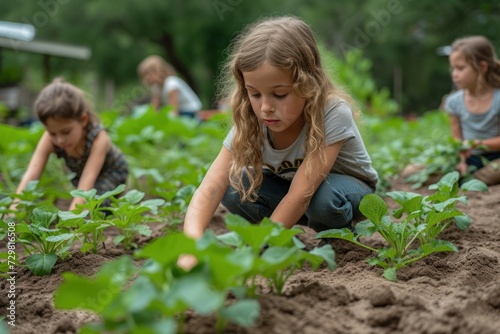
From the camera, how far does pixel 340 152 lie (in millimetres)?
2490

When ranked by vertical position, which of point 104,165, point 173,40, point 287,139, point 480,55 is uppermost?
point 480,55

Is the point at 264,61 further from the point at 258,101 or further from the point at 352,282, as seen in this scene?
the point at 352,282

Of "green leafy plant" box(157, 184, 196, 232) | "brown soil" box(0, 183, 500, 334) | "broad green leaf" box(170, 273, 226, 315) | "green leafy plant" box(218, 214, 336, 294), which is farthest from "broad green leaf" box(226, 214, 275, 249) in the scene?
"green leafy plant" box(157, 184, 196, 232)

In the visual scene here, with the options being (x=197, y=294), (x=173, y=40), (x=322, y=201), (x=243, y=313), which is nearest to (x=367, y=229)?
(x=322, y=201)

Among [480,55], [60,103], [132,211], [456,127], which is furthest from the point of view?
[456,127]

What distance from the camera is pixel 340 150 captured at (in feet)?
8.14

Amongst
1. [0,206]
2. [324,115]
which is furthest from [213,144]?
[324,115]

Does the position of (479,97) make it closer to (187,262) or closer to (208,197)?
(208,197)

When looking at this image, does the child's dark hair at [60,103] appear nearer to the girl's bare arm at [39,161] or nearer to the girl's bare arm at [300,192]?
Answer: the girl's bare arm at [39,161]

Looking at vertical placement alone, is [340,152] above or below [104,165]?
above

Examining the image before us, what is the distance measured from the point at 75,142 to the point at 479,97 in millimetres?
2481

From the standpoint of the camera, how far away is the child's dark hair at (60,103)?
10.3ft

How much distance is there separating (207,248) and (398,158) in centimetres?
351

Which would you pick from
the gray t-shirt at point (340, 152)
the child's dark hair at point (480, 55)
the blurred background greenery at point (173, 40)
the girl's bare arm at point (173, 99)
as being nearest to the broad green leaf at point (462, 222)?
the gray t-shirt at point (340, 152)
